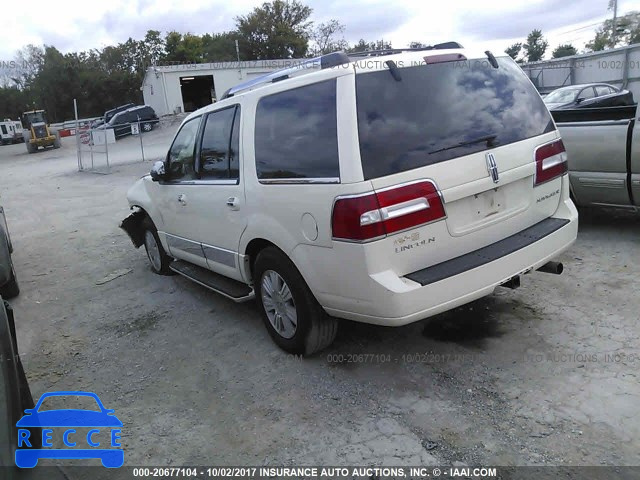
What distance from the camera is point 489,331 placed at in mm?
4008

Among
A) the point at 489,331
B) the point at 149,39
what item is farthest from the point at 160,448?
the point at 149,39

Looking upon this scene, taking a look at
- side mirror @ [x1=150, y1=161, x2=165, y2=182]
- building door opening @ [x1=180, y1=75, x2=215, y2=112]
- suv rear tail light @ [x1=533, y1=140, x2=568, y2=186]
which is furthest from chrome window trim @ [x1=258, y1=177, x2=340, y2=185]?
building door opening @ [x1=180, y1=75, x2=215, y2=112]

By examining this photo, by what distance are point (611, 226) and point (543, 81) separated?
22.6 metres

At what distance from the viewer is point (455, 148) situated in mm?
3285

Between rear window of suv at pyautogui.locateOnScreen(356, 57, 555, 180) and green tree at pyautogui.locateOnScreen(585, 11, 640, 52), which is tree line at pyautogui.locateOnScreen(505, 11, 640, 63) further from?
rear window of suv at pyautogui.locateOnScreen(356, 57, 555, 180)

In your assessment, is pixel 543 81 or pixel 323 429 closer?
pixel 323 429

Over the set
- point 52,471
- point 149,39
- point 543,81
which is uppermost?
point 149,39

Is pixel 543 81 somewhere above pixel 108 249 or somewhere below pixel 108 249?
above

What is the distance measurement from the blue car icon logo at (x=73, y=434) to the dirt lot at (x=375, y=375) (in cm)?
9

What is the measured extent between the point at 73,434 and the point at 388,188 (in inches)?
102

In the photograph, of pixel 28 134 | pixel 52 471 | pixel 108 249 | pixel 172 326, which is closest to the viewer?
pixel 52 471

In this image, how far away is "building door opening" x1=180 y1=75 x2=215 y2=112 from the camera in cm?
4619

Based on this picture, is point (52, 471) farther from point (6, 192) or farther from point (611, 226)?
point (6, 192)

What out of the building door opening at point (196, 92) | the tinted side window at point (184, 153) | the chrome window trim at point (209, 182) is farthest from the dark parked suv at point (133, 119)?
the chrome window trim at point (209, 182)
